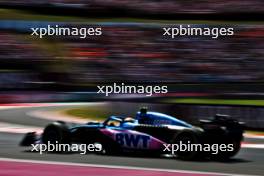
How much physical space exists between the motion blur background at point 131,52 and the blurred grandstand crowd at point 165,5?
0.05 m

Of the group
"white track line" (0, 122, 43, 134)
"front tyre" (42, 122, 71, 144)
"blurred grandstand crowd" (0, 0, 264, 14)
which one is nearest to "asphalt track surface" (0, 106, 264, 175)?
"front tyre" (42, 122, 71, 144)

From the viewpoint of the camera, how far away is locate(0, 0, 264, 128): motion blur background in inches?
851

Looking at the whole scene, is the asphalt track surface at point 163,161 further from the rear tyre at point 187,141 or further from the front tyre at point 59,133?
the front tyre at point 59,133

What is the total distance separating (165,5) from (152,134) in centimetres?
2086

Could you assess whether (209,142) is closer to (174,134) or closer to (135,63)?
(174,134)

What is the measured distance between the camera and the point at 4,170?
7816mm

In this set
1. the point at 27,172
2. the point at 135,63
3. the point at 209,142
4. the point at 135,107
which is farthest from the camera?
the point at 135,63

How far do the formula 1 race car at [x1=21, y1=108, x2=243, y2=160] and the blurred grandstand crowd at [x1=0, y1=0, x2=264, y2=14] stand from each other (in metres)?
19.8

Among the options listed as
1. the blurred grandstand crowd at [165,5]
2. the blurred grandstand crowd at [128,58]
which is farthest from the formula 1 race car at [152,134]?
the blurred grandstand crowd at [165,5]

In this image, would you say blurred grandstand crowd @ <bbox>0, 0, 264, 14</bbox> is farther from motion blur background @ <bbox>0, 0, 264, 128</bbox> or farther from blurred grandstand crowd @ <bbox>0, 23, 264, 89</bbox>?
blurred grandstand crowd @ <bbox>0, 23, 264, 89</bbox>

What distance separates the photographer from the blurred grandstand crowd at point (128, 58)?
22609mm

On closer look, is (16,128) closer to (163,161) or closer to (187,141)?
(163,161)

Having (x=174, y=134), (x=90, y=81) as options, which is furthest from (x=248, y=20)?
(x=174, y=134)

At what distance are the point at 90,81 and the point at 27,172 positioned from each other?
14826mm
